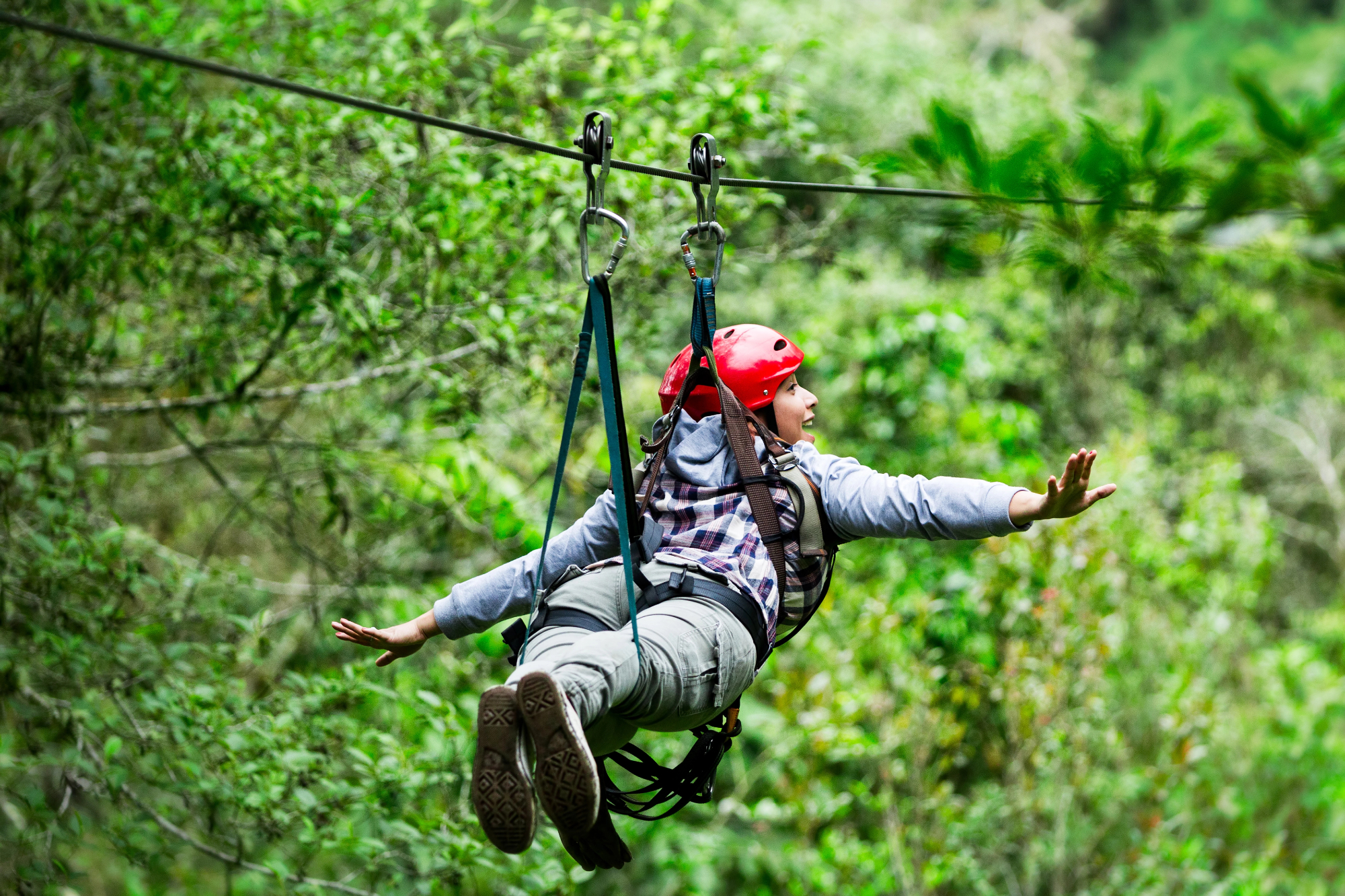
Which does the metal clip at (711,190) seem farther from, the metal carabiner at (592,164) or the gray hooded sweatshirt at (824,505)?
the gray hooded sweatshirt at (824,505)

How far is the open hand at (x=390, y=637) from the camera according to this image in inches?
78.4

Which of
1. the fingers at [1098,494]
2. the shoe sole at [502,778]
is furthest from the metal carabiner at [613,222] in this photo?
the fingers at [1098,494]

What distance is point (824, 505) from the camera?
2018 mm

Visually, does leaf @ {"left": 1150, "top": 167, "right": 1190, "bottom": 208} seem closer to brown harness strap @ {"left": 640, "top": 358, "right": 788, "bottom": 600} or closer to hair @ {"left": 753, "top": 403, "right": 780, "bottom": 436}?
brown harness strap @ {"left": 640, "top": 358, "right": 788, "bottom": 600}

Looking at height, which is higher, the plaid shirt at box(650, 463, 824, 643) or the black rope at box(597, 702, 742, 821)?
the plaid shirt at box(650, 463, 824, 643)

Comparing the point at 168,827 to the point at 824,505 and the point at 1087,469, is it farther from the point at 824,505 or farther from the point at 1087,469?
the point at 1087,469

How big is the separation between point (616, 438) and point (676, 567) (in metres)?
0.30

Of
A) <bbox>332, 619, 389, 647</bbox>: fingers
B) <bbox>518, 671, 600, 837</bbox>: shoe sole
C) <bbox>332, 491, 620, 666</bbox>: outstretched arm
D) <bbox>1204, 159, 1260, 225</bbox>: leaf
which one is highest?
<bbox>1204, 159, 1260, 225</bbox>: leaf

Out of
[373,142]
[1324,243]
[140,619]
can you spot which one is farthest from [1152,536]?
[1324,243]

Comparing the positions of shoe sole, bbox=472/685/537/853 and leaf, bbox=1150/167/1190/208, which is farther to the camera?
shoe sole, bbox=472/685/537/853

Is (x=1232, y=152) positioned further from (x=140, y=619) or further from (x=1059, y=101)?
(x=1059, y=101)

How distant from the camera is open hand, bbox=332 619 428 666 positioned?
199cm

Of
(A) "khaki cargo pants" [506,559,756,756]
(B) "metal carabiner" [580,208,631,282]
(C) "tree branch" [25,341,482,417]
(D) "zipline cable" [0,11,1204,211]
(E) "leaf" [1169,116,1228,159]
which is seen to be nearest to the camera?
(E) "leaf" [1169,116,1228,159]

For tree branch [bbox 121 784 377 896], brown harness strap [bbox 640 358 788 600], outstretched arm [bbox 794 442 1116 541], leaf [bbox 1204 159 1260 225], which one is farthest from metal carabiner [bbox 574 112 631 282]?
tree branch [bbox 121 784 377 896]
